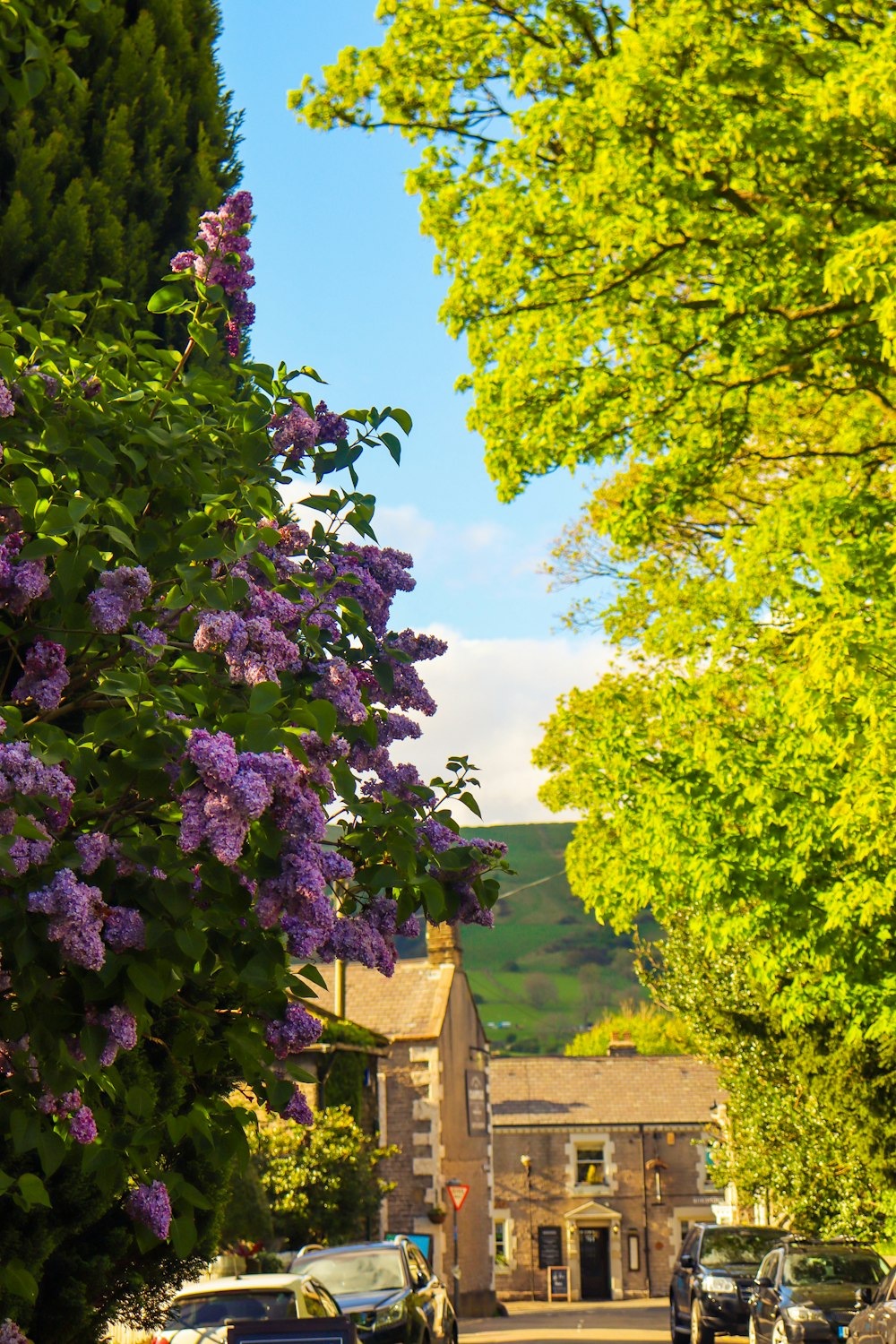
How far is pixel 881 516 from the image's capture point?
44.6ft

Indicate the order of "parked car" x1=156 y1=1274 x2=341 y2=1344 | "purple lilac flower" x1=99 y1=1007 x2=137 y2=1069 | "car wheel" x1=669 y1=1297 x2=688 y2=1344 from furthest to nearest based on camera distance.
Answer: "car wheel" x1=669 y1=1297 x2=688 y2=1344 → "parked car" x1=156 y1=1274 x2=341 y2=1344 → "purple lilac flower" x1=99 y1=1007 x2=137 y2=1069

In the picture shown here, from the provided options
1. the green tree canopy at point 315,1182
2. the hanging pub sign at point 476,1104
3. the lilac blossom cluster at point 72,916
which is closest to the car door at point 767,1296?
the green tree canopy at point 315,1182

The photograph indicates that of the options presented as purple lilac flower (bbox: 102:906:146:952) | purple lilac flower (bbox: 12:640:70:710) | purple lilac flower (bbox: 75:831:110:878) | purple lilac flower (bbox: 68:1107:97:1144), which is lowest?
purple lilac flower (bbox: 68:1107:97:1144)

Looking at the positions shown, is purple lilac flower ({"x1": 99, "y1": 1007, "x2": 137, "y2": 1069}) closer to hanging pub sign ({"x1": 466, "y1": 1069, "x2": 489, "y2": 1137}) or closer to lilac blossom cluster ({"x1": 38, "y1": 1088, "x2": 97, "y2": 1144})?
lilac blossom cluster ({"x1": 38, "y1": 1088, "x2": 97, "y2": 1144})

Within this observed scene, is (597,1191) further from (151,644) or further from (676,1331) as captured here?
(151,644)

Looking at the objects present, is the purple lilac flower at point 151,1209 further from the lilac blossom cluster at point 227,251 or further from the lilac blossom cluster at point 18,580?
the lilac blossom cluster at point 227,251

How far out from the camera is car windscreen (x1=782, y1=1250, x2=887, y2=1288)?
65.0 ft

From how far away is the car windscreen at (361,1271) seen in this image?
16.4 metres

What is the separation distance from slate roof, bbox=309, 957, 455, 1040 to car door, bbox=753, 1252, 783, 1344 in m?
20.7

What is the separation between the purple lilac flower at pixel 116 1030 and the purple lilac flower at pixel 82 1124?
781mm

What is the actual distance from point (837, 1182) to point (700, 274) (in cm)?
1713

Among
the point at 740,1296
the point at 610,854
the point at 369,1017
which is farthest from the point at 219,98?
the point at 369,1017

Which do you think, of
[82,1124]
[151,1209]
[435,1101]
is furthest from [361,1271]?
[435,1101]

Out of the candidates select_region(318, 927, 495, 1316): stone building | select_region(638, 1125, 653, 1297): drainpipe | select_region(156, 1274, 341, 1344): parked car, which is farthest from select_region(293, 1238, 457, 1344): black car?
select_region(638, 1125, 653, 1297): drainpipe
